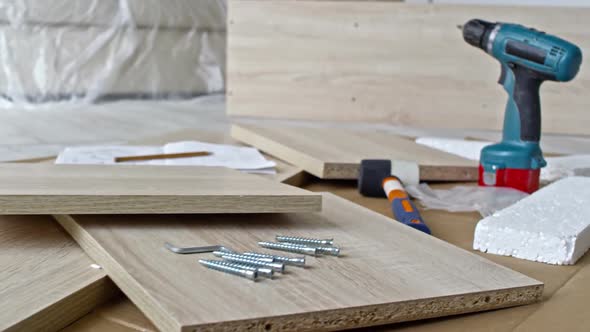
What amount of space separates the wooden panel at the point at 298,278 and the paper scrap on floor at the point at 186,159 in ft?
1.44

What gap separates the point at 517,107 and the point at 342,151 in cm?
37

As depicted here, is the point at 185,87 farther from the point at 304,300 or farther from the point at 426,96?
the point at 304,300

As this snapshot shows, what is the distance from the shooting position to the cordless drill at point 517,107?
122cm

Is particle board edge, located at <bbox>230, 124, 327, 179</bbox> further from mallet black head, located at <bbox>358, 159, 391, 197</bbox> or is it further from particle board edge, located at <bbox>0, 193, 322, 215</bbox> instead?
particle board edge, located at <bbox>0, 193, 322, 215</bbox>

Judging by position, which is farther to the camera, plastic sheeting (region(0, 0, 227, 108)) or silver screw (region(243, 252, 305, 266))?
plastic sheeting (region(0, 0, 227, 108))

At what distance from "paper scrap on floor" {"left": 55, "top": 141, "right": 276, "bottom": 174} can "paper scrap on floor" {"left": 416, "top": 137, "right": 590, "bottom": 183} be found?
0.48 metres

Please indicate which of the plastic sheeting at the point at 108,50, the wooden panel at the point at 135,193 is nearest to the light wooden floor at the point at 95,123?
the plastic sheeting at the point at 108,50

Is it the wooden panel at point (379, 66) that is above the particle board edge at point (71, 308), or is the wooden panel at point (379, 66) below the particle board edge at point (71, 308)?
above

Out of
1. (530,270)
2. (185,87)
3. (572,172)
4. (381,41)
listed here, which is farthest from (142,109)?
(530,270)

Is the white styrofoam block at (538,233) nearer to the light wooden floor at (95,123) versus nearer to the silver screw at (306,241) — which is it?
the silver screw at (306,241)

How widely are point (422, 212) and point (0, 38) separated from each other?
6.94 ft

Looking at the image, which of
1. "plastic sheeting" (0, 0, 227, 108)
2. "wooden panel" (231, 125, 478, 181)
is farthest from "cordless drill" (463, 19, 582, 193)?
"plastic sheeting" (0, 0, 227, 108)

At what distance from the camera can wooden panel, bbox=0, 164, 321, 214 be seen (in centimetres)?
80

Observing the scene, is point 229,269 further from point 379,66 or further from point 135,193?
point 379,66
